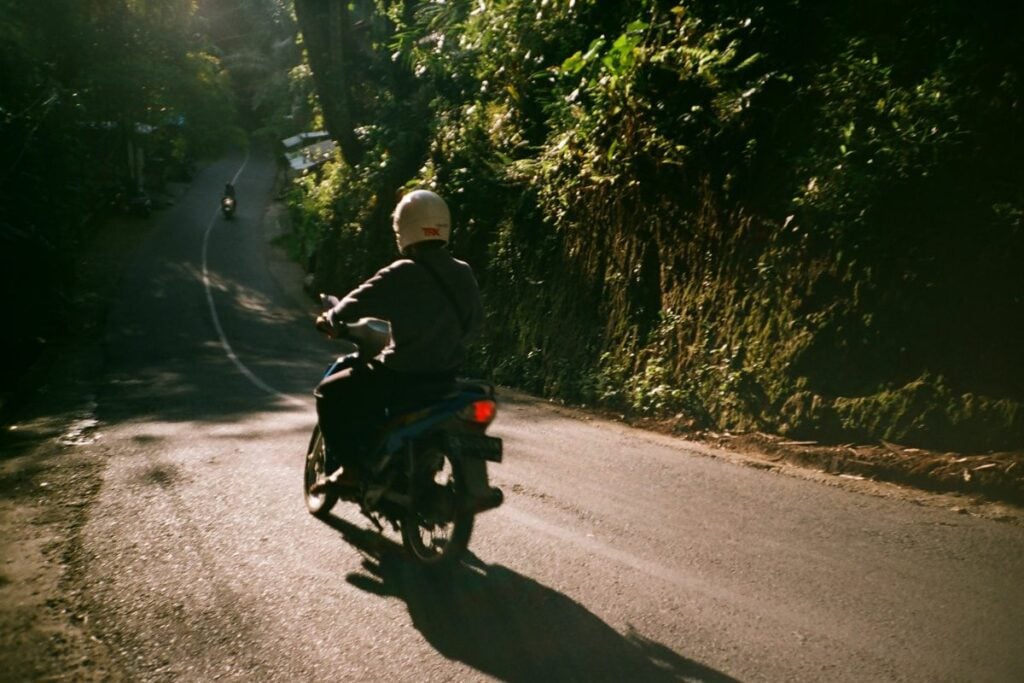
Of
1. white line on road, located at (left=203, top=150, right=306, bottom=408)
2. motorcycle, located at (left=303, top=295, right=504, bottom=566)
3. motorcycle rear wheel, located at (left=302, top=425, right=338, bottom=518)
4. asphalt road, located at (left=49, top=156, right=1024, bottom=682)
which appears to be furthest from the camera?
white line on road, located at (left=203, top=150, right=306, bottom=408)

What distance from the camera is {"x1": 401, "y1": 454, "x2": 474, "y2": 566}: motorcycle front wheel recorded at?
196 inches

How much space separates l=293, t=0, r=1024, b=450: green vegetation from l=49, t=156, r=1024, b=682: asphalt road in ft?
4.28

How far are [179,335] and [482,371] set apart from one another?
10370 millimetres

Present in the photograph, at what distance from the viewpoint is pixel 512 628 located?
4.36 m

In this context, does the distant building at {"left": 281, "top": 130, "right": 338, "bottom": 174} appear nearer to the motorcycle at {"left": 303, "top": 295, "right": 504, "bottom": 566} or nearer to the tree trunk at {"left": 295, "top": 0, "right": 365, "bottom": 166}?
the tree trunk at {"left": 295, "top": 0, "right": 365, "bottom": 166}

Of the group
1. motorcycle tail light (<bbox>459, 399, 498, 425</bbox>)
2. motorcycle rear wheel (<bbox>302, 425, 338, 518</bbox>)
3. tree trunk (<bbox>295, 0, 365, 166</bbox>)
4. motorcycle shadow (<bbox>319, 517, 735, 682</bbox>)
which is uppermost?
tree trunk (<bbox>295, 0, 365, 166</bbox>)

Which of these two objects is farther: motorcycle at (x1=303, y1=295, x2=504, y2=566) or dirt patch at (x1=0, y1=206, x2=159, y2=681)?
motorcycle at (x1=303, y1=295, x2=504, y2=566)

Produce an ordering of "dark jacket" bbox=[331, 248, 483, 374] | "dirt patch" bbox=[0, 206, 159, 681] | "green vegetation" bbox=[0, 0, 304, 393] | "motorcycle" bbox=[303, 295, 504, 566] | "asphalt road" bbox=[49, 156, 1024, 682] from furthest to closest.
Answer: "green vegetation" bbox=[0, 0, 304, 393], "dark jacket" bbox=[331, 248, 483, 374], "motorcycle" bbox=[303, 295, 504, 566], "dirt patch" bbox=[0, 206, 159, 681], "asphalt road" bbox=[49, 156, 1024, 682]

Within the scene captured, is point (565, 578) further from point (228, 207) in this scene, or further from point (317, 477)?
point (228, 207)

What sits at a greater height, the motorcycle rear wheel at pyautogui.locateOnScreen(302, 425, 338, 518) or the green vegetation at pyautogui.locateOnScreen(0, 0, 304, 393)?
the green vegetation at pyautogui.locateOnScreen(0, 0, 304, 393)

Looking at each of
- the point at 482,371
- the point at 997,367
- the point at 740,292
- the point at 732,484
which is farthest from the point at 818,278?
the point at 482,371

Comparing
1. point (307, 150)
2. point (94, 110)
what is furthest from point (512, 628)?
point (307, 150)

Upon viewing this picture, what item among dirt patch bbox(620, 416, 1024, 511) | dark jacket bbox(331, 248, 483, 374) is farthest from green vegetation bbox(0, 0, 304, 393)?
dirt patch bbox(620, 416, 1024, 511)

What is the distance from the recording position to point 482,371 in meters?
14.9
